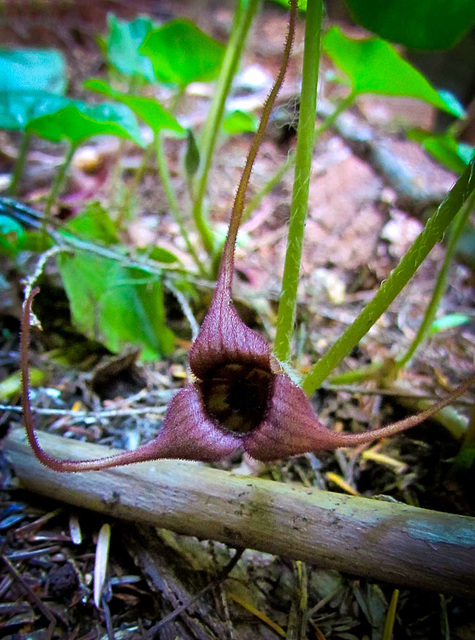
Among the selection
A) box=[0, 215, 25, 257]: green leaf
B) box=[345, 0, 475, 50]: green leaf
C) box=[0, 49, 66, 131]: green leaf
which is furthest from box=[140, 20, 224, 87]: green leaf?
box=[345, 0, 475, 50]: green leaf

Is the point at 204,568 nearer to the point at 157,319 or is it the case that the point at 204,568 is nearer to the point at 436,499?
the point at 436,499

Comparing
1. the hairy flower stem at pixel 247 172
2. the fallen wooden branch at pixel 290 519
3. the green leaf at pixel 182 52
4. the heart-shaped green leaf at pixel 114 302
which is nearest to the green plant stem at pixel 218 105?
the green leaf at pixel 182 52

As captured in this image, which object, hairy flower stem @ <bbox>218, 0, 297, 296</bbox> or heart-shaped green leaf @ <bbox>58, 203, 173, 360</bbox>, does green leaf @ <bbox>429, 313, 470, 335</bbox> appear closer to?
heart-shaped green leaf @ <bbox>58, 203, 173, 360</bbox>

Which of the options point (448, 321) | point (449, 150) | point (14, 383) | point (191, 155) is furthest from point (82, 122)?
point (448, 321)

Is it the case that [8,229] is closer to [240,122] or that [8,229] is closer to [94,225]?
[94,225]

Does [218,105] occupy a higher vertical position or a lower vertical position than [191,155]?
higher

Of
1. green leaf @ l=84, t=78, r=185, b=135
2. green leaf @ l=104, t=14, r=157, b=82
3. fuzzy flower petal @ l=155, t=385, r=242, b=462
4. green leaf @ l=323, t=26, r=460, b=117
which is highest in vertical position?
green leaf @ l=104, t=14, r=157, b=82
